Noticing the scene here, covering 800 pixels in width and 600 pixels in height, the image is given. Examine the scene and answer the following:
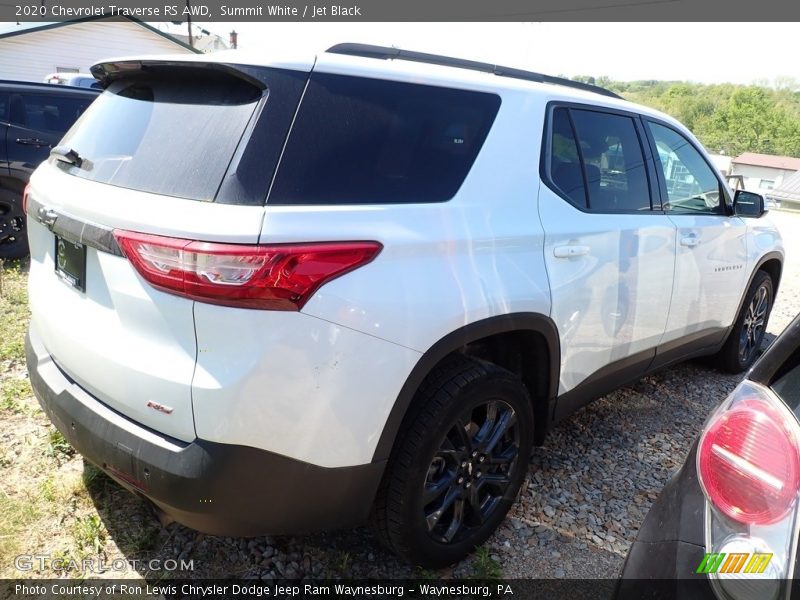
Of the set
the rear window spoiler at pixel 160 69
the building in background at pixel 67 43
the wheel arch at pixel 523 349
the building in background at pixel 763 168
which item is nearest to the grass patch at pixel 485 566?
the wheel arch at pixel 523 349

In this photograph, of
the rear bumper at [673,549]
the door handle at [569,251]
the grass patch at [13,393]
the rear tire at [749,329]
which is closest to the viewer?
the rear bumper at [673,549]

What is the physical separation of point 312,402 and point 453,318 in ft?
1.89

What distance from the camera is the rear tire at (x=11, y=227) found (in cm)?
587

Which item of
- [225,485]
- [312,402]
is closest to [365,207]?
[312,402]

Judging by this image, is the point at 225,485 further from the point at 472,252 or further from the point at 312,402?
the point at 472,252

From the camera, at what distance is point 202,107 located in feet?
6.12

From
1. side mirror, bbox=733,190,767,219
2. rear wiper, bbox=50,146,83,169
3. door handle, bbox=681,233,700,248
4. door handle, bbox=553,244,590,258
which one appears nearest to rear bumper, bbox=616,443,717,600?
door handle, bbox=553,244,590,258

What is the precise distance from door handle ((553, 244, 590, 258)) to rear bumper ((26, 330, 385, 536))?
3.77 feet

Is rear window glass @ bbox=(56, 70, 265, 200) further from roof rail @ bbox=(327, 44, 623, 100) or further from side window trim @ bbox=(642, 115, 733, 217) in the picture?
side window trim @ bbox=(642, 115, 733, 217)

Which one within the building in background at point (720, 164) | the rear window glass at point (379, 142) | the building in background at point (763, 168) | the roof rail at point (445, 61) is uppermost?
the roof rail at point (445, 61)

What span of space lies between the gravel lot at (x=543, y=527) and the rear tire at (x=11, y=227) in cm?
372

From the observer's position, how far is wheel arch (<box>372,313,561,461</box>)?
206 centimetres

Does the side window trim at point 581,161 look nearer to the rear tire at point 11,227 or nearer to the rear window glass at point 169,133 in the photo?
the rear window glass at point 169,133

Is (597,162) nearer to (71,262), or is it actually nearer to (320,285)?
(320,285)
